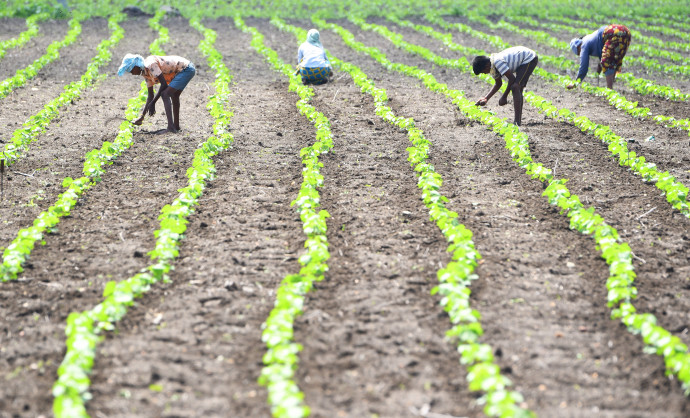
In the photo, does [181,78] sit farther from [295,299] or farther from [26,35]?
[26,35]

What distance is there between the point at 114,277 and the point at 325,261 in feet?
6.40

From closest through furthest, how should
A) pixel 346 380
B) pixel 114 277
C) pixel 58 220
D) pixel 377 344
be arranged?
pixel 346 380 → pixel 377 344 → pixel 114 277 → pixel 58 220

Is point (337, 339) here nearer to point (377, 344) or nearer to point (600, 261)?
point (377, 344)

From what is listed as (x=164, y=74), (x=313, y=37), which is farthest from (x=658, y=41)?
(x=164, y=74)

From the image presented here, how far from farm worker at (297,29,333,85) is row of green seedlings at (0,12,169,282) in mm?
3593

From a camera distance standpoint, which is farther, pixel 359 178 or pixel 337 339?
pixel 359 178

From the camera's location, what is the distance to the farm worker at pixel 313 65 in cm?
1405

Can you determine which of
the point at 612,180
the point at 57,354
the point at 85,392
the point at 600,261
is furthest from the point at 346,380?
the point at 612,180

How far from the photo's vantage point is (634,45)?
19484 mm

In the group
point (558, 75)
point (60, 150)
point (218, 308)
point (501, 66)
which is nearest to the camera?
point (218, 308)

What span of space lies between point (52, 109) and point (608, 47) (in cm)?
1057

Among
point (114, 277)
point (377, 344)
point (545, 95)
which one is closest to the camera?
point (377, 344)

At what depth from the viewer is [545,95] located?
1331cm

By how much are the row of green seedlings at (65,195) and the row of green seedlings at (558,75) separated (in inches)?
342
